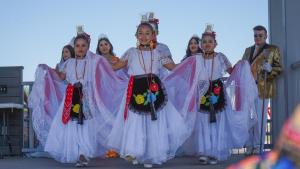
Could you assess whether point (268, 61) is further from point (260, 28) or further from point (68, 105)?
point (68, 105)

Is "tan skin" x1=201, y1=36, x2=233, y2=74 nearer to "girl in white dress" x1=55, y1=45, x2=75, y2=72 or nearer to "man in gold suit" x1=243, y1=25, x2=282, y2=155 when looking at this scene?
"man in gold suit" x1=243, y1=25, x2=282, y2=155

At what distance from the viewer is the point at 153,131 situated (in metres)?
6.13

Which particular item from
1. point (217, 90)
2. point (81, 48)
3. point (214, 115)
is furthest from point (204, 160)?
point (81, 48)

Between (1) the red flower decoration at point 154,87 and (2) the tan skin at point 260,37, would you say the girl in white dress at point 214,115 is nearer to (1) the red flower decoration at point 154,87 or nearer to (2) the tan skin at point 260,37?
(1) the red flower decoration at point 154,87

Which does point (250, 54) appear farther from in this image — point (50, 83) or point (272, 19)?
point (50, 83)

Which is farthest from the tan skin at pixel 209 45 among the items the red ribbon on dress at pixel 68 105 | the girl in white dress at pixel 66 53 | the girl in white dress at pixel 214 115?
the girl in white dress at pixel 66 53

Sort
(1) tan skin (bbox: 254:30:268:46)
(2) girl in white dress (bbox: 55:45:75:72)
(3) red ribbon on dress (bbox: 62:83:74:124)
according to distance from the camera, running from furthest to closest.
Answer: (2) girl in white dress (bbox: 55:45:75:72) → (1) tan skin (bbox: 254:30:268:46) → (3) red ribbon on dress (bbox: 62:83:74:124)

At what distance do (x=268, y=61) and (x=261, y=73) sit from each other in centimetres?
23

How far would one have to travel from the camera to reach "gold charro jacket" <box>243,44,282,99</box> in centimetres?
723

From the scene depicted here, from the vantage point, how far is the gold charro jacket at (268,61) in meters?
7.23

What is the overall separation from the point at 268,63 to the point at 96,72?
2368mm

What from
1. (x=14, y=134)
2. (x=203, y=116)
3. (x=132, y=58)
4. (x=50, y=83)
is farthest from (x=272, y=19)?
(x=14, y=134)

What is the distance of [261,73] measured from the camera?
290 inches

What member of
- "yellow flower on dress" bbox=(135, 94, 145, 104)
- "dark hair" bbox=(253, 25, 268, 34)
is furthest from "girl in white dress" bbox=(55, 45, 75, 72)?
"dark hair" bbox=(253, 25, 268, 34)
